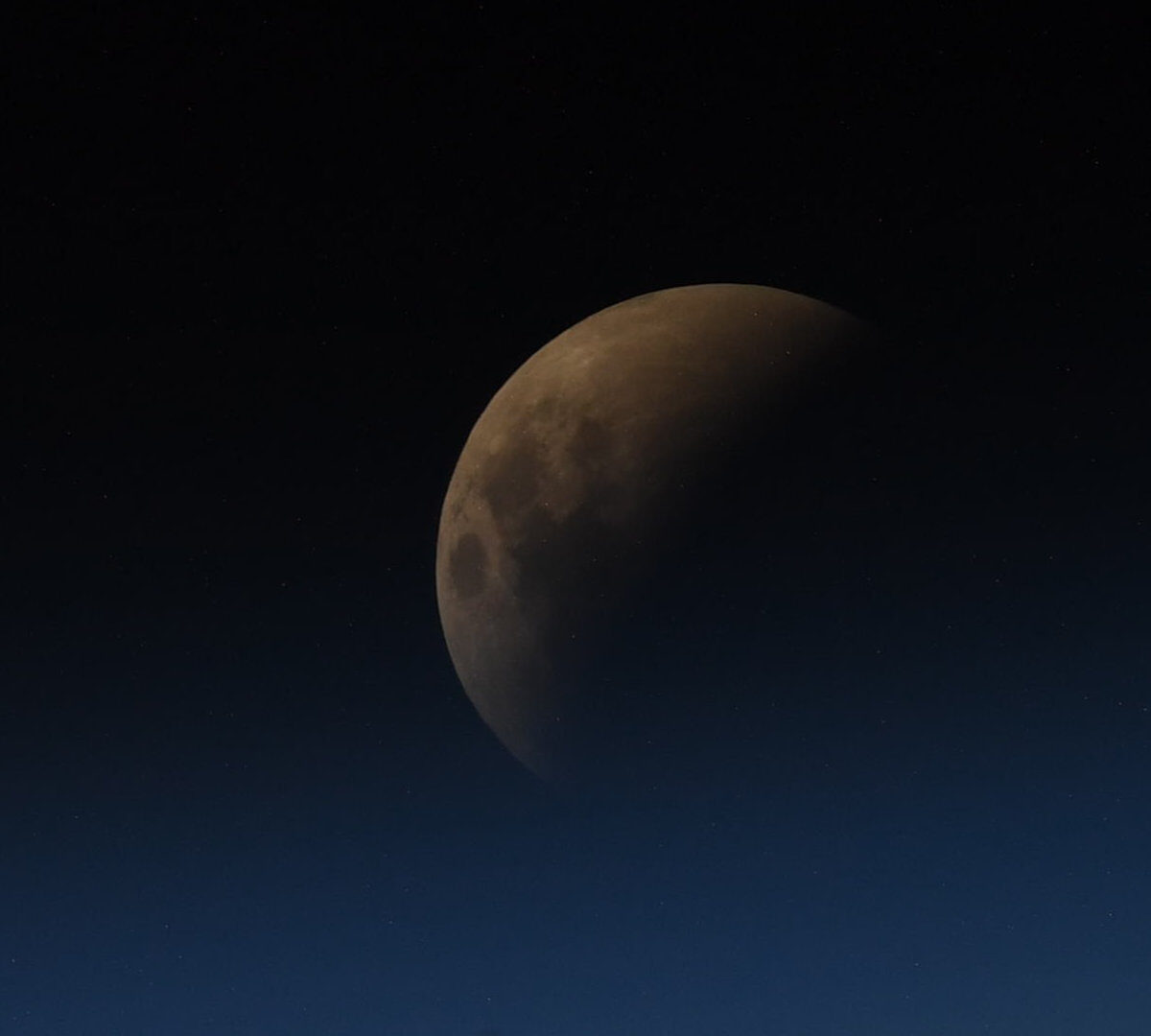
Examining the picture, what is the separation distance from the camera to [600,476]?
49.4ft

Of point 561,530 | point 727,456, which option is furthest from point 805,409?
point 561,530

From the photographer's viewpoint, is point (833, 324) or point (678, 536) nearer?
point (678, 536)

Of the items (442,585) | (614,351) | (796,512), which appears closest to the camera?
(796,512)

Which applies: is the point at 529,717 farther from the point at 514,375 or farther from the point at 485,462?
the point at 514,375

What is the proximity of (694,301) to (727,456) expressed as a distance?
10.4ft

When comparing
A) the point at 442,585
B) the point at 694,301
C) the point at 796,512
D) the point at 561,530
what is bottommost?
the point at 796,512

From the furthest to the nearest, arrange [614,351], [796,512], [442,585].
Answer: [442,585], [614,351], [796,512]

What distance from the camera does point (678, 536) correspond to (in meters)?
14.8

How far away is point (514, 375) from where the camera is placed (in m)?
17.8

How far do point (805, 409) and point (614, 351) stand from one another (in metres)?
2.62

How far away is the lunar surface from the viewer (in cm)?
1481

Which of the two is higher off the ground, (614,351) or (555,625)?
(614,351)

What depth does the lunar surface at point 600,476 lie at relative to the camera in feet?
48.6

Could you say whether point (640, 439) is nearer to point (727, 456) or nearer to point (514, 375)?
point (727, 456)
